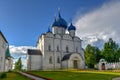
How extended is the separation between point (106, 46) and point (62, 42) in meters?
17.6

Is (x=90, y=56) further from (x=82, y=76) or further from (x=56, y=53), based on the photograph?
(x=82, y=76)

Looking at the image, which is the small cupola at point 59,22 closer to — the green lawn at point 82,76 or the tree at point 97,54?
the tree at point 97,54

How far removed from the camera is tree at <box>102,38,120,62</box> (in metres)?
54.8

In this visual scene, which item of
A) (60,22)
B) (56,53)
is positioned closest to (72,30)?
(60,22)

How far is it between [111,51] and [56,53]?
21.0 meters

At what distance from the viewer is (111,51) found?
181 ft

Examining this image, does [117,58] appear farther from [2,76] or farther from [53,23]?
[2,76]

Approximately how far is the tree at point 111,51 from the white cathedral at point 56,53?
9.91 m

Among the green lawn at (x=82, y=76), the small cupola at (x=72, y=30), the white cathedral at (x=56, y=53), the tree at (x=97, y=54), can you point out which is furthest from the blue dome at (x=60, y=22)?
the green lawn at (x=82, y=76)

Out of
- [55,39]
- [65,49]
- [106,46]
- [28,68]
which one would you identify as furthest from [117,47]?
[28,68]

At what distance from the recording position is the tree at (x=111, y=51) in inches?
2159

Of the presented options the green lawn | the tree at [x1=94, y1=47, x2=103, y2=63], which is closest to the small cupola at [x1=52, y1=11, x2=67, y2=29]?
the tree at [x1=94, y1=47, x2=103, y2=63]

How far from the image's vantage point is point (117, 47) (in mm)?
57094

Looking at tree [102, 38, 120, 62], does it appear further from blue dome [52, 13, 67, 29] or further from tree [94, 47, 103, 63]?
blue dome [52, 13, 67, 29]
